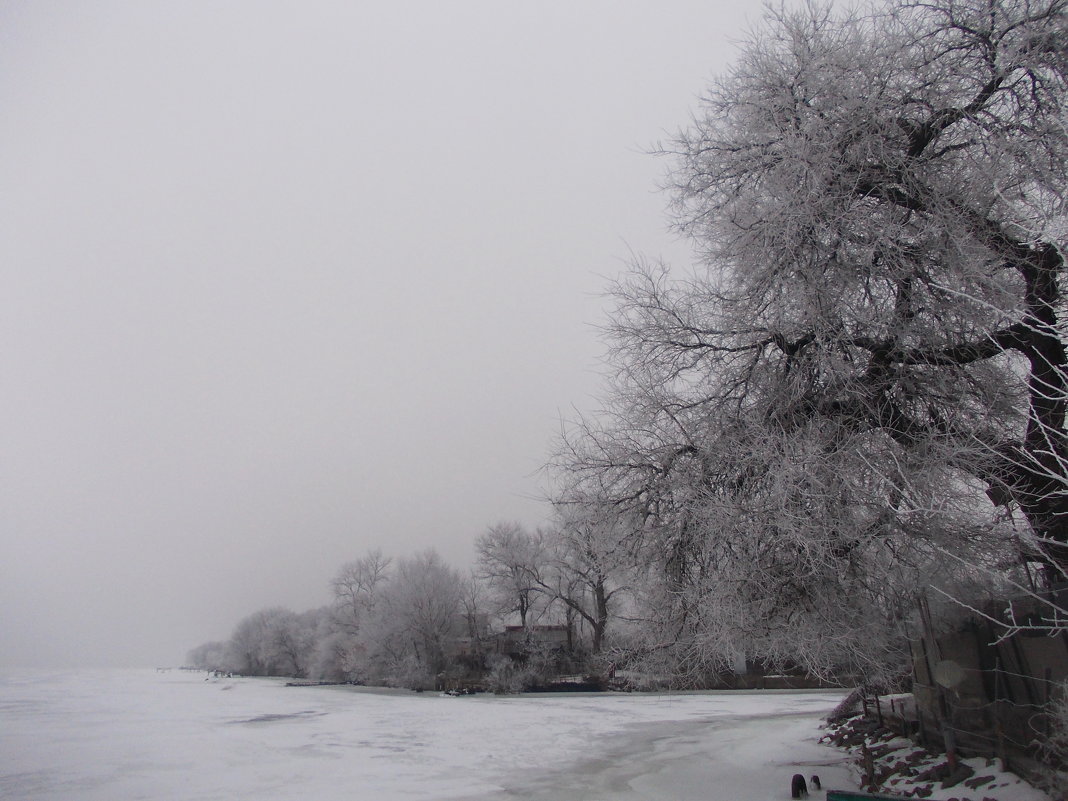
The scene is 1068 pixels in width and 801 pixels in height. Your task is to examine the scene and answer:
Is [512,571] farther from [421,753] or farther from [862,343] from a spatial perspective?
[862,343]

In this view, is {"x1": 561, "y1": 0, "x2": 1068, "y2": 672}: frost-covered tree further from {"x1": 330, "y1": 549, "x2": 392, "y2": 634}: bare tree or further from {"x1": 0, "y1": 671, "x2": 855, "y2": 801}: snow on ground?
{"x1": 330, "y1": 549, "x2": 392, "y2": 634}: bare tree

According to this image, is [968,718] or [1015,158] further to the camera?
[968,718]

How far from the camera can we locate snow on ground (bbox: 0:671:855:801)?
45.1 feet

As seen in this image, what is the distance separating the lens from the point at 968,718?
34.5 feet

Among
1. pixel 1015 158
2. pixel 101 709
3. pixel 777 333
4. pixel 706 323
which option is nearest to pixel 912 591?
pixel 777 333

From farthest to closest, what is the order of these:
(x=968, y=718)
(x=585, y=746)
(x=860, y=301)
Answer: (x=585, y=746) → (x=968, y=718) → (x=860, y=301)

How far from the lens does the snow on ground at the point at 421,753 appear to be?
1374 centimetres

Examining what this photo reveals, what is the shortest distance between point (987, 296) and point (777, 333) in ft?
8.15

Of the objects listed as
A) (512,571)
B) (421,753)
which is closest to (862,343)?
(421,753)

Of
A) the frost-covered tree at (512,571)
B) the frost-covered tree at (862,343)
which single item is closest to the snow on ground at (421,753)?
the frost-covered tree at (862,343)

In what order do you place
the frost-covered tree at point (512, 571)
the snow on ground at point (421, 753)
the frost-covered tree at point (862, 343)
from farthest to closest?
the frost-covered tree at point (512, 571)
the snow on ground at point (421, 753)
the frost-covered tree at point (862, 343)

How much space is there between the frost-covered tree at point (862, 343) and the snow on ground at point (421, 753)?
5667 mm

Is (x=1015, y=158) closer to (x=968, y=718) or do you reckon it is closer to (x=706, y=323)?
(x=706, y=323)

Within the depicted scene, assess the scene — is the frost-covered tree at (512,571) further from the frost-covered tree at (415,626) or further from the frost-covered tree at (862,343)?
the frost-covered tree at (862,343)
